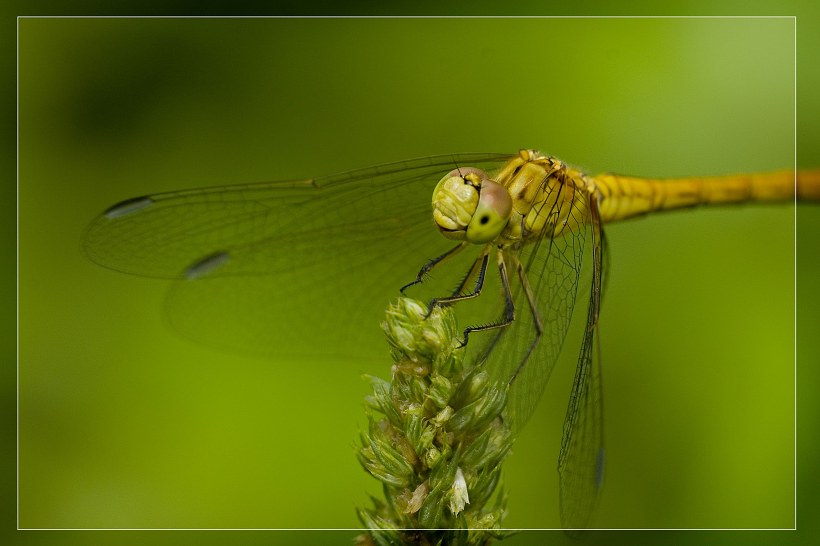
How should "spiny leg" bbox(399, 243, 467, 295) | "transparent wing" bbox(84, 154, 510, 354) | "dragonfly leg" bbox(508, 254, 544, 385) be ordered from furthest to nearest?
"transparent wing" bbox(84, 154, 510, 354) < "dragonfly leg" bbox(508, 254, 544, 385) < "spiny leg" bbox(399, 243, 467, 295)

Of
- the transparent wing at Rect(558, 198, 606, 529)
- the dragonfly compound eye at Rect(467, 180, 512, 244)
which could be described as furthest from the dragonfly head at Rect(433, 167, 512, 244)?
the transparent wing at Rect(558, 198, 606, 529)

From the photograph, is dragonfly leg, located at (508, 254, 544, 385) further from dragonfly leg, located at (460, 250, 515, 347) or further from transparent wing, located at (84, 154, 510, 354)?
transparent wing, located at (84, 154, 510, 354)

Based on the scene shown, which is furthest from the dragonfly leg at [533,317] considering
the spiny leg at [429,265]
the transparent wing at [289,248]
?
the transparent wing at [289,248]

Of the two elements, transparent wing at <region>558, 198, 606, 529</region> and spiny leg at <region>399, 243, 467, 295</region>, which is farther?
spiny leg at <region>399, 243, 467, 295</region>

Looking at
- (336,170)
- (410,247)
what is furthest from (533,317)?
(336,170)

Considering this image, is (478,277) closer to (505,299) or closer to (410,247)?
(505,299)
